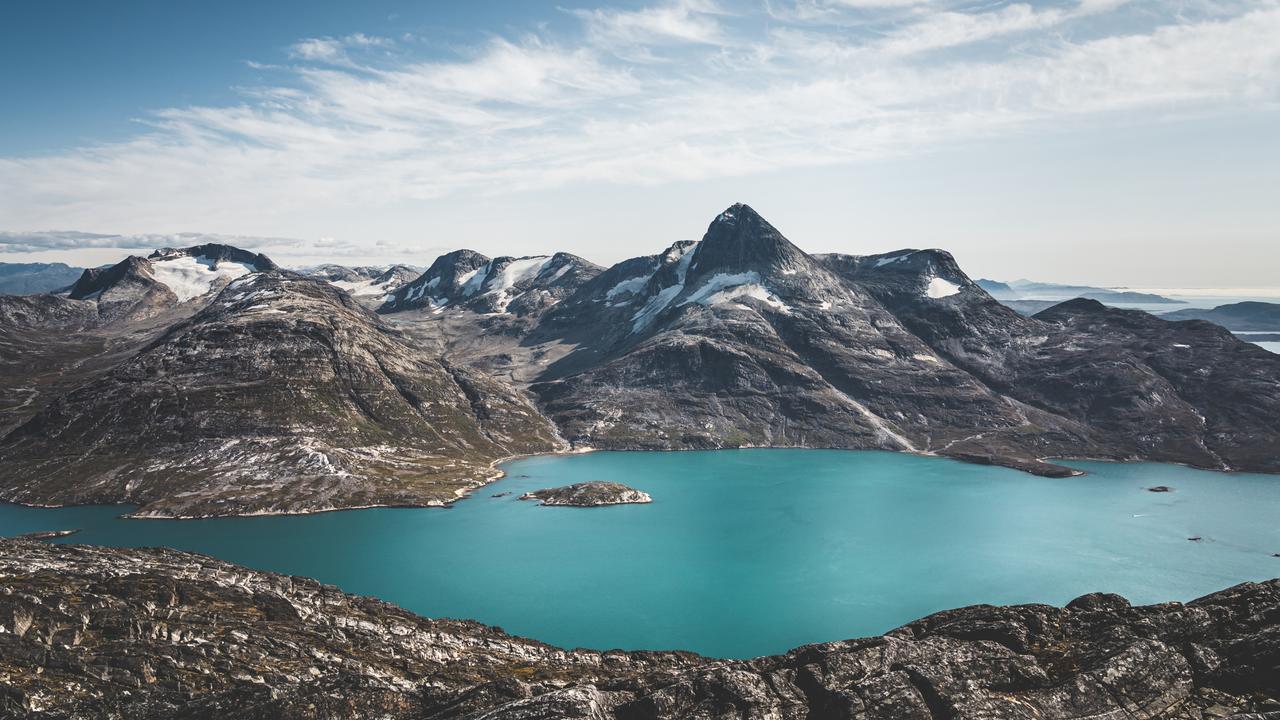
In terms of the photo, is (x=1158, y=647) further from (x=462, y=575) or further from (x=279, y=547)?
(x=279, y=547)

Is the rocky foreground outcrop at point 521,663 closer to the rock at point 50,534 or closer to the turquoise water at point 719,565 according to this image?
the turquoise water at point 719,565

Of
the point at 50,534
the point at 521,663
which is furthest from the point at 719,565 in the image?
the point at 50,534

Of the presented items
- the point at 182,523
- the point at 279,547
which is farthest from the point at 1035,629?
the point at 182,523

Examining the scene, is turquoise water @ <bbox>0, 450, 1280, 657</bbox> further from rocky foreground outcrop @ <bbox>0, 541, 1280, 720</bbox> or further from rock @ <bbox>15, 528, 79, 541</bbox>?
rocky foreground outcrop @ <bbox>0, 541, 1280, 720</bbox>

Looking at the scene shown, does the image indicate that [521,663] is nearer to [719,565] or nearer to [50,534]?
[719,565]

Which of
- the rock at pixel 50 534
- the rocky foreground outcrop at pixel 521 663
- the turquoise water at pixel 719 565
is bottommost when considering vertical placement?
the rock at pixel 50 534

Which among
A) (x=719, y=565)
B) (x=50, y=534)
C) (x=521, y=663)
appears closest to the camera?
(x=521, y=663)

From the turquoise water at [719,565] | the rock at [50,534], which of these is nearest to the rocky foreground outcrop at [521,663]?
the turquoise water at [719,565]

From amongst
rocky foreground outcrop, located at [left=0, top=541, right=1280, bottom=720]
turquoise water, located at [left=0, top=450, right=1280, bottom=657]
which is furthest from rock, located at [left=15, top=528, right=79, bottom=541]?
rocky foreground outcrop, located at [left=0, top=541, right=1280, bottom=720]
